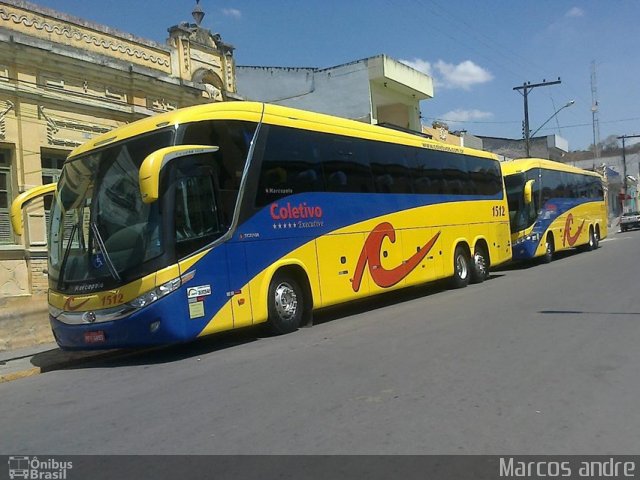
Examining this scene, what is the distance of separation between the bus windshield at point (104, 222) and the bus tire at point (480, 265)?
35.3ft

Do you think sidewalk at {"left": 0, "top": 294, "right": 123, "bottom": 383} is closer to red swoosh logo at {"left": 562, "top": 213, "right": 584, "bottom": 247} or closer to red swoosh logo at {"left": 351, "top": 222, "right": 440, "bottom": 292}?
red swoosh logo at {"left": 351, "top": 222, "right": 440, "bottom": 292}

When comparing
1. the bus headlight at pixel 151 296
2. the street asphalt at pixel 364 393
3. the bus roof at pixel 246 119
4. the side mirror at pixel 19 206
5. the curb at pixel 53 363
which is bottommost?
the curb at pixel 53 363

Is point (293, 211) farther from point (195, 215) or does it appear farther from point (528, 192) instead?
point (528, 192)

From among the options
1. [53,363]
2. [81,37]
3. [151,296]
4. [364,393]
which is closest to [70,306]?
[53,363]

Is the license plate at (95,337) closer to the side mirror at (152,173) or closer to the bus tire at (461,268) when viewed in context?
the side mirror at (152,173)

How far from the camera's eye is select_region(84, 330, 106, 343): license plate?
8305 millimetres

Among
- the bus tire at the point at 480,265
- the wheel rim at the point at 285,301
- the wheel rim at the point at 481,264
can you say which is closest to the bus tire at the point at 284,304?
the wheel rim at the point at 285,301

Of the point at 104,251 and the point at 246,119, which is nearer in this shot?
the point at 104,251

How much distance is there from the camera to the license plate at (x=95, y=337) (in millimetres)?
8305

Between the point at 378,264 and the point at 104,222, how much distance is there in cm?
583

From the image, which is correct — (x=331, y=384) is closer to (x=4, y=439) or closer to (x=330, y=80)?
(x=4, y=439)

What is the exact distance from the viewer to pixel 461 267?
53.0 feet

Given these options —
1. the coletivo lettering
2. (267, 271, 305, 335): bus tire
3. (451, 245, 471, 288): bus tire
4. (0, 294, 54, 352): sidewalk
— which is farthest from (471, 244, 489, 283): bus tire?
(0, 294, 54, 352): sidewalk

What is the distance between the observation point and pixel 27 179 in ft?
47.3
